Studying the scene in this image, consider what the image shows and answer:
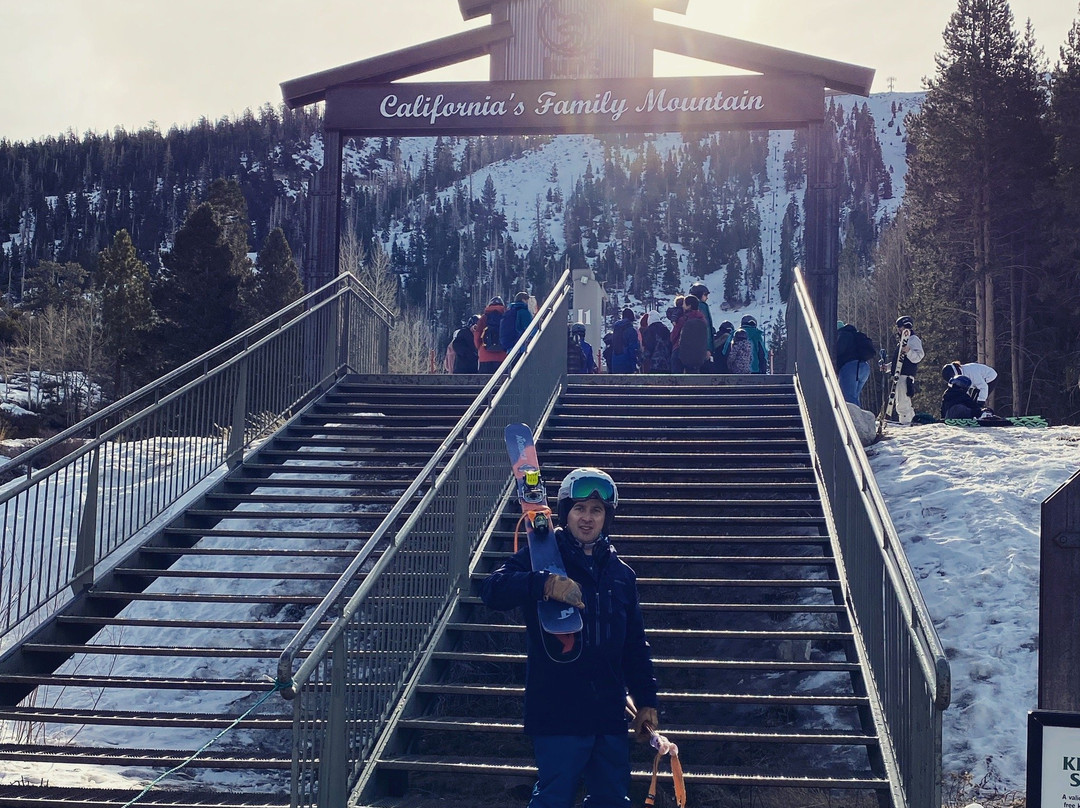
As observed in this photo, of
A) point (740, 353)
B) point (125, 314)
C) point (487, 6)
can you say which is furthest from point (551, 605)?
point (125, 314)

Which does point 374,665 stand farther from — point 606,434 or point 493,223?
point 493,223

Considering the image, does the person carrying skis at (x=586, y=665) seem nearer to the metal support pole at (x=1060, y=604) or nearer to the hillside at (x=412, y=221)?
the metal support pole at (x=1060, y=604)

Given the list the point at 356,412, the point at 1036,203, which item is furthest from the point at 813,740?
the point at 1036,203

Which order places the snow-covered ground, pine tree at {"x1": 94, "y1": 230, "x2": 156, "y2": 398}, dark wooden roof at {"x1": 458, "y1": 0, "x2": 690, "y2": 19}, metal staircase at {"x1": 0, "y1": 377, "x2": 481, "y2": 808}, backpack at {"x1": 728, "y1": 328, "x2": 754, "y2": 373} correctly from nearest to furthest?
metal staircase at {"x1": 0, "y1": 377, "x2": 481, "y2": 808} → the snow-covered ground → dark wooden roof at {"x1": 458, "y1": 0, "x2": 690, "y2": 19} → backpack at {"x1": 728, "y1": 328, "x2": 754, "y2": 373} → pine tree at {"x1": 94, "y1": 230, "x2": 156, "y2": 398}

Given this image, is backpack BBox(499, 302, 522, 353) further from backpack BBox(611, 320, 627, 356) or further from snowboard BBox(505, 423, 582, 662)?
snowboard BBox(505, 423, 582, 662)

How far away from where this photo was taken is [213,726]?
674cm

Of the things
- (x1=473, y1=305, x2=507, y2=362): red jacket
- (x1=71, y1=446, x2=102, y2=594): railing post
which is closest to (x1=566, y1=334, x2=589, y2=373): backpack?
(x1=473, y1=305, x2=507, y2=362): red jacket

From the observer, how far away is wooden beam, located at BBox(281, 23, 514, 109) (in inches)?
580

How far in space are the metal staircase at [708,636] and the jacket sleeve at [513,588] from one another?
75.2 inches

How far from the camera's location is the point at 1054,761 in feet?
11.0

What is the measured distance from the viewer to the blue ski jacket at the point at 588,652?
4230mm

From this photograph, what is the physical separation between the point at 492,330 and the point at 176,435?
5557 millimetres

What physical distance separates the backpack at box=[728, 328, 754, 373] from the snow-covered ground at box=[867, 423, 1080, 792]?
10.6 feet

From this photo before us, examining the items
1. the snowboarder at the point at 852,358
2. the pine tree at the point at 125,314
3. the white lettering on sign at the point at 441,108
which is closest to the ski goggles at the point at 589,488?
the snowboarder at the point at 852,358
